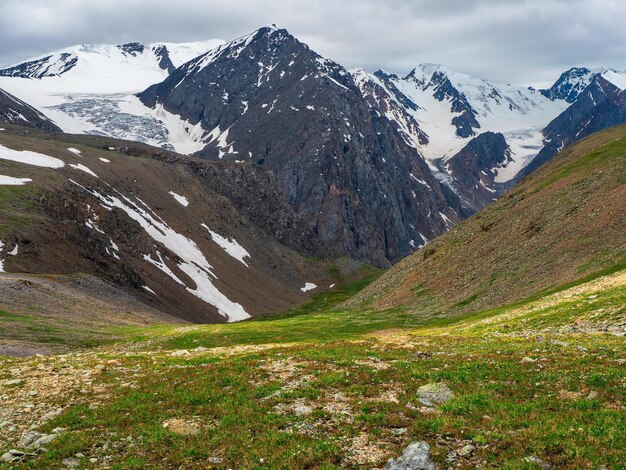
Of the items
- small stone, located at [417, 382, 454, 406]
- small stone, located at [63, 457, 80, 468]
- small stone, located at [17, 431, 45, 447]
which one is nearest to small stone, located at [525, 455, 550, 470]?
small stone, located at [417, 382, 454, 406]

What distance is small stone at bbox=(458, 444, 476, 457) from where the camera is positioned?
1514 cm

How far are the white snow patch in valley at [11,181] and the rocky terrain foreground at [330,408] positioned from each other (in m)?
121

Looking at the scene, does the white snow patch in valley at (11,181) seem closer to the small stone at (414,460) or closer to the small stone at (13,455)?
the small stone at (13,455)

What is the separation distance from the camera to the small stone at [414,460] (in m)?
14.8

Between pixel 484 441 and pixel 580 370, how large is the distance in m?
7.83

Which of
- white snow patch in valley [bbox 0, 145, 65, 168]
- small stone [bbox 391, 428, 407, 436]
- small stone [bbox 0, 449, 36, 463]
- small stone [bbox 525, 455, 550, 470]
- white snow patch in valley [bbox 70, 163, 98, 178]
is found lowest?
small stone [bbox 525, 455, 550, 470]

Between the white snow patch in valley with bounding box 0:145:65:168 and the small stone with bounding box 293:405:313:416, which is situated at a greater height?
the white snow patch in valley with bounding box 0:145:65:168

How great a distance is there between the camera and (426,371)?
2322 cm

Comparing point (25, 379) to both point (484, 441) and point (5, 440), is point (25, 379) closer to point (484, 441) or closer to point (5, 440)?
point (5, 440)

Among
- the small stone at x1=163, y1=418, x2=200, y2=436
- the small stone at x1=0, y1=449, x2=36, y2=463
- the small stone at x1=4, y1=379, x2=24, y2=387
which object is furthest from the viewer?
the small stone at x1=4, y1=379, x2=24, y2=387

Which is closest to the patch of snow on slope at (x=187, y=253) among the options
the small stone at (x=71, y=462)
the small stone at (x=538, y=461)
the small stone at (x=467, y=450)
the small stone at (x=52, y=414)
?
the small stone at (x=52, y=414)

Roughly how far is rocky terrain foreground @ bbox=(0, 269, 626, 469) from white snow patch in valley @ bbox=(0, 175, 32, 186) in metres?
121

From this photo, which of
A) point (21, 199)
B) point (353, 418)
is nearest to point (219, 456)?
point (353, 418)

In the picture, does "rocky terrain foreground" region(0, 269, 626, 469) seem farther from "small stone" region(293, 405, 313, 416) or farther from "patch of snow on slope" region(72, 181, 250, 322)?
"patch of snow on slope" region(72, 181, 250, 322)
